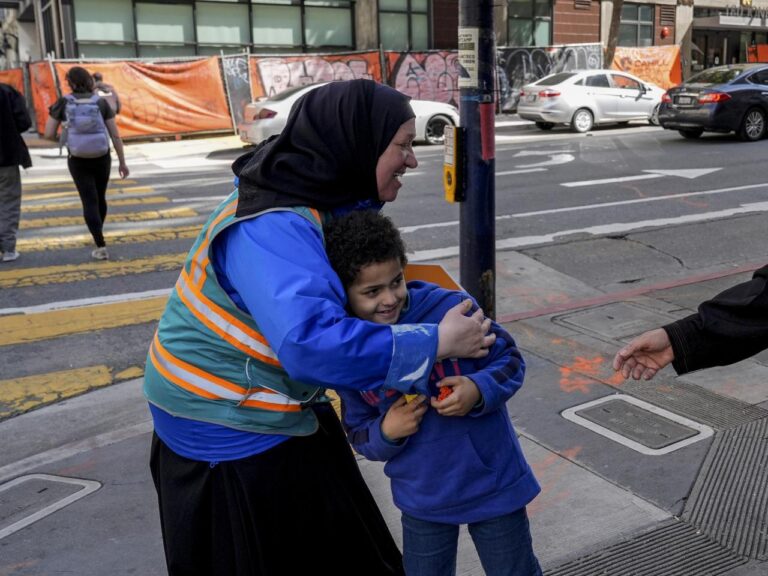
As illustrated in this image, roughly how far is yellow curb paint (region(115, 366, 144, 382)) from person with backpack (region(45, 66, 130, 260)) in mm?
3016

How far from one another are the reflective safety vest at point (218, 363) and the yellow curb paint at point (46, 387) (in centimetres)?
338

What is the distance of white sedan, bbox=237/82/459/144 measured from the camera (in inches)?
640

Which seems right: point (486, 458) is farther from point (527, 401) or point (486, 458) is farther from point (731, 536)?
point (527, 401)

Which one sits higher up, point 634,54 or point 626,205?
point 634,54

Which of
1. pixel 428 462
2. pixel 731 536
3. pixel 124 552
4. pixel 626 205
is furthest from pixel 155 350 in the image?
pixel 626 205

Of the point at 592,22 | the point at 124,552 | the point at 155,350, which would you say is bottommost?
the point at 124,552

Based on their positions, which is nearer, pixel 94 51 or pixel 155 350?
pixel 155 350

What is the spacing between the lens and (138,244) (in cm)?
922

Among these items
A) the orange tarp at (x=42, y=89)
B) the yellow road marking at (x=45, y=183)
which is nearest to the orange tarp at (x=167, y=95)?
the orange tarp at (x=42, y=89)

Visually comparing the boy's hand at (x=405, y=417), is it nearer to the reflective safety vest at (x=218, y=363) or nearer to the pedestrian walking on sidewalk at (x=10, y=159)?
the reflective safety vest at (x=218, y=363)

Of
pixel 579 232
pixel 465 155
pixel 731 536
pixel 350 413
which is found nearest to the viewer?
pixel 350 413

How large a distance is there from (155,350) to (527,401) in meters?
2.88

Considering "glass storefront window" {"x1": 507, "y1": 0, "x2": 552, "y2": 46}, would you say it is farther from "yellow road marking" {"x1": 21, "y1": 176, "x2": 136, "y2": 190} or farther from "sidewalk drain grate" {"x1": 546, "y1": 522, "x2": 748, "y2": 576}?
"sidewalk drain grate" {"x1": 546, "y1": 522, "x2": 748, "y2": 576}

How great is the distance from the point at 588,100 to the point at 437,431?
62.7 feet
